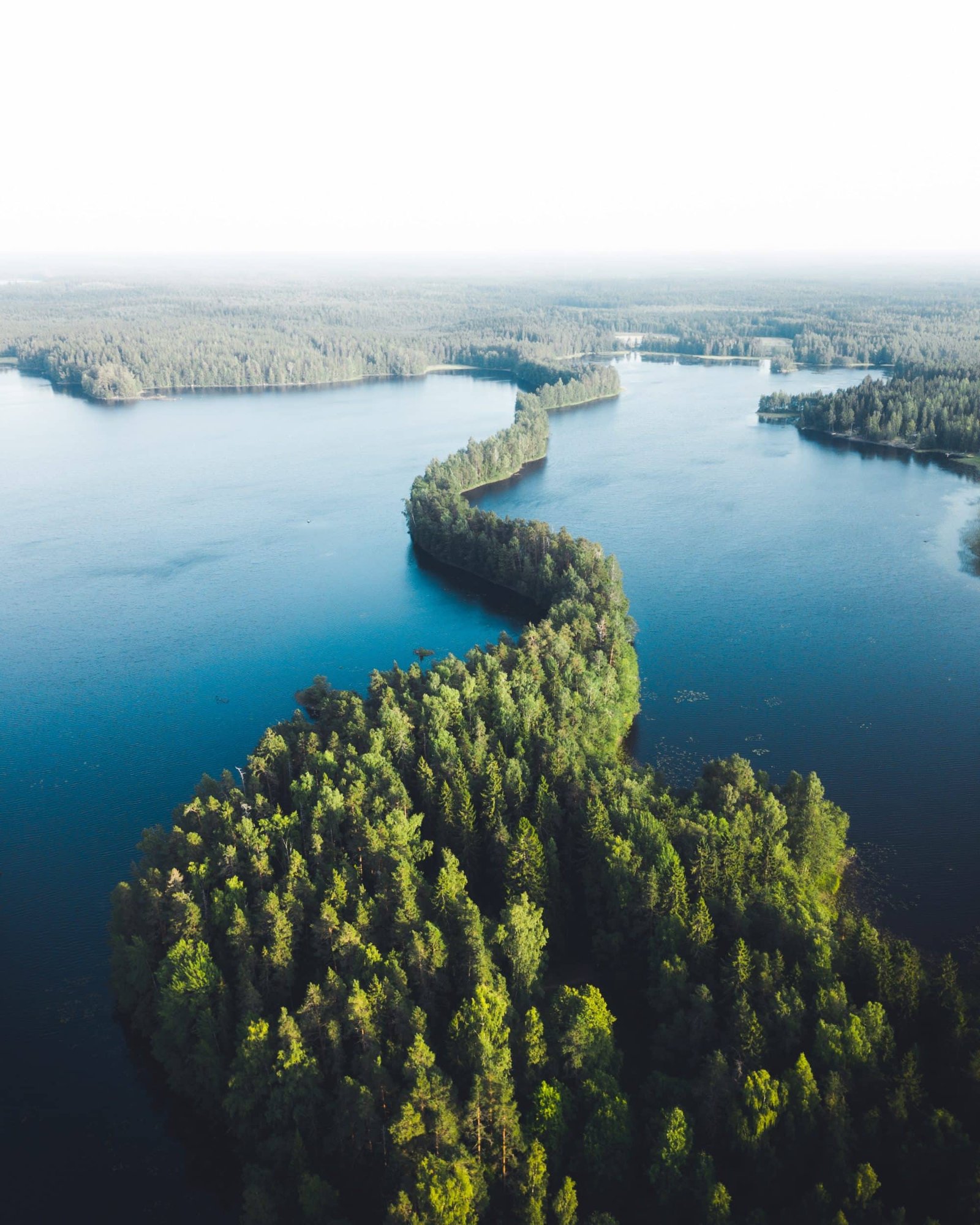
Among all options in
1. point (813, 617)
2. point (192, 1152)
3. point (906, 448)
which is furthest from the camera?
point (906, 448)

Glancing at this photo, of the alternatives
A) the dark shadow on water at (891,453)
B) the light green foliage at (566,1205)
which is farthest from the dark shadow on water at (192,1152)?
the dark shadow on water at (891,453)

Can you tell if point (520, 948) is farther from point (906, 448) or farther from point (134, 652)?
point (906, 448)

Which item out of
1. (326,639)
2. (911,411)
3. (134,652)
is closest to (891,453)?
(911,411)

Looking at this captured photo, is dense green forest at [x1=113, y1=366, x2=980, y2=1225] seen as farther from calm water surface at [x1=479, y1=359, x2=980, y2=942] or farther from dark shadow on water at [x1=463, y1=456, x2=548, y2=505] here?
dark shadow on water at [x1=463, y1=456, x2=548, y2=505]

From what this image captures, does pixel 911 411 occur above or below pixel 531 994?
above

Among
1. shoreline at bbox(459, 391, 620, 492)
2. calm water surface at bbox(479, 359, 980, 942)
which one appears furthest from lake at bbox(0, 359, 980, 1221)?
shoreline at bbox(459, 391, 620, 492)

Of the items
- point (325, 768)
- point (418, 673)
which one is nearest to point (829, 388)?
point (418, 673)
